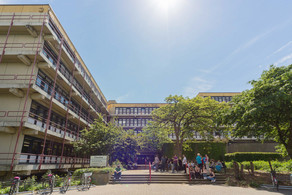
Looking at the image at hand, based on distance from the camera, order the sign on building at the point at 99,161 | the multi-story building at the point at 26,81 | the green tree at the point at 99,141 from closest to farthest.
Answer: the multi-story building at the point at 26,81, the sign on building at the point at 99,161, the green tree at the point at 99,141

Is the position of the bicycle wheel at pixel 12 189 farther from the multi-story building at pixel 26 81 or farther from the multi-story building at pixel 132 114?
the multi-story building at pixel 132 114

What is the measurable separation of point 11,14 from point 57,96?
8572 millimetres

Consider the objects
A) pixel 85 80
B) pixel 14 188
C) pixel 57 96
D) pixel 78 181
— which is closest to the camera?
pixel 14 188

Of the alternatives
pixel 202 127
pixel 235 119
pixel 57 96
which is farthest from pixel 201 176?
pixel 57 96

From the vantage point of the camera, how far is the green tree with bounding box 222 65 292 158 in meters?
11.3

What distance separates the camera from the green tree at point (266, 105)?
37.2 ft

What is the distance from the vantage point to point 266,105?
1118cm

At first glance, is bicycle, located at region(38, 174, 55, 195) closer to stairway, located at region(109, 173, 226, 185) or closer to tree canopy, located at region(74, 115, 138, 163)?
stairway, located at region(109, 173, 226, 185)

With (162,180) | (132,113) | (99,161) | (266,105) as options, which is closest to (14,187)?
(99,161)

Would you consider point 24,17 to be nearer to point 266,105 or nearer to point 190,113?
point 190,113

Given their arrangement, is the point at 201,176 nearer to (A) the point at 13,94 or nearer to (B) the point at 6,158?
(B) the point at 6,158

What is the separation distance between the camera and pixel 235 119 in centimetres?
1424

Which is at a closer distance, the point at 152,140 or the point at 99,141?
the point at 99,141

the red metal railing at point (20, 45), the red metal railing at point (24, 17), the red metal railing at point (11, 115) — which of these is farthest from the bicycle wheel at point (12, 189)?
the red metal railing at point (24, 17)
